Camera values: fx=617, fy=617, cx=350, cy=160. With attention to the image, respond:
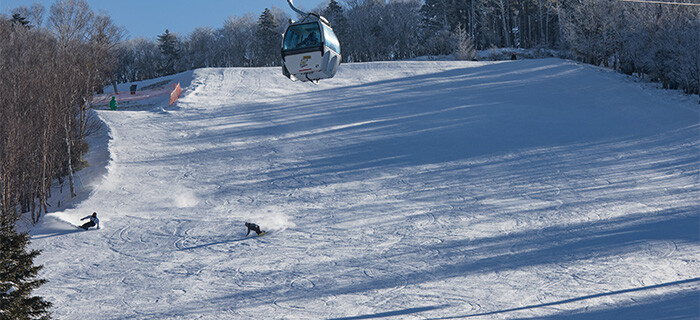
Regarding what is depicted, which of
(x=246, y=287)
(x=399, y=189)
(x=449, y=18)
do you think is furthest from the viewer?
(x=449, y=18)

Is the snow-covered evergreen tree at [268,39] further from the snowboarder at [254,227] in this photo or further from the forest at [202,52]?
the snowboarder at [254,227]

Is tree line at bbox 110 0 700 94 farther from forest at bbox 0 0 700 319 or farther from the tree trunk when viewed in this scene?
the tree trunk

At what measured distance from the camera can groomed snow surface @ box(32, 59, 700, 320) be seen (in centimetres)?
1595

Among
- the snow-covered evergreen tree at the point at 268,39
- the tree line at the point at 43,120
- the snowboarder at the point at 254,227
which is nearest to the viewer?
the snowboarder at the point at 254,227

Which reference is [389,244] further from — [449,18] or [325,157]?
[449,18]

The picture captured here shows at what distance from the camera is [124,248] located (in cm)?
2019

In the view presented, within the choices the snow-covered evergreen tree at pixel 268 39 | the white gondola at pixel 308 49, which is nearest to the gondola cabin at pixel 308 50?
the white gondola at pixel 308 49

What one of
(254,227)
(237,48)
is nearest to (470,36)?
(237,48)

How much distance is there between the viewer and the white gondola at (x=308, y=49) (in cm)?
1577

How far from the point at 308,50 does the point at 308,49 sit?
1.0 inches

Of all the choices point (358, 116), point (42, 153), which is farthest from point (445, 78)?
point (42, 153)

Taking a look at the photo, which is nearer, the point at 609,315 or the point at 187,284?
the point at 609,315

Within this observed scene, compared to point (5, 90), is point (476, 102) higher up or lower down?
lower down

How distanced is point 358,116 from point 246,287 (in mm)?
21363
